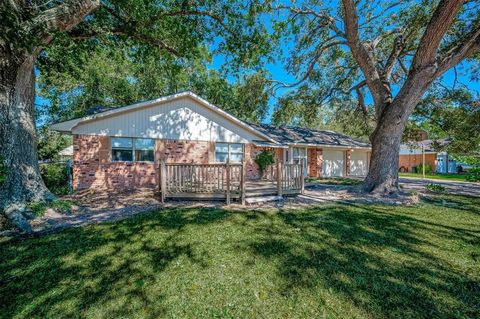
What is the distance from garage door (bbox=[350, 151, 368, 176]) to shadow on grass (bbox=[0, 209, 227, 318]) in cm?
1916

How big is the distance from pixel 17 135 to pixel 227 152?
9117mm

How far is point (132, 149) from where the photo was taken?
1112cm

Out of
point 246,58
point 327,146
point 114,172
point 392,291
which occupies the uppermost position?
point 246,58

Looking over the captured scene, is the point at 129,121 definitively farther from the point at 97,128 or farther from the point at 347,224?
the point at 347,224

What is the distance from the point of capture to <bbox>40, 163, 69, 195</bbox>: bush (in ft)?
33.8

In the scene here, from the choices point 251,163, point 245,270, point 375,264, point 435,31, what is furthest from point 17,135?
point 435,31

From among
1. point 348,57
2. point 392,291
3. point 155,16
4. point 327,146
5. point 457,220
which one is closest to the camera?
point 392,291

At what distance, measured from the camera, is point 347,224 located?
5.43m

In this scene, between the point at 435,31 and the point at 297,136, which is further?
the point at 297,136

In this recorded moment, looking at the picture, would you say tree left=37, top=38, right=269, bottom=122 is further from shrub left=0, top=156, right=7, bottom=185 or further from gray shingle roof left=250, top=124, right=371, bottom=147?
shrub left=0, top=156, right=7, bottom=185

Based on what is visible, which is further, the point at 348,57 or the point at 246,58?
the point at 348,57

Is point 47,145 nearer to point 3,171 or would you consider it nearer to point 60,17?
point 3,171

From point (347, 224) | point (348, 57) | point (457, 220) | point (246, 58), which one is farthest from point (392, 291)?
point (348, 57)

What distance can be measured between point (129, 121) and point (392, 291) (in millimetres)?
11530
